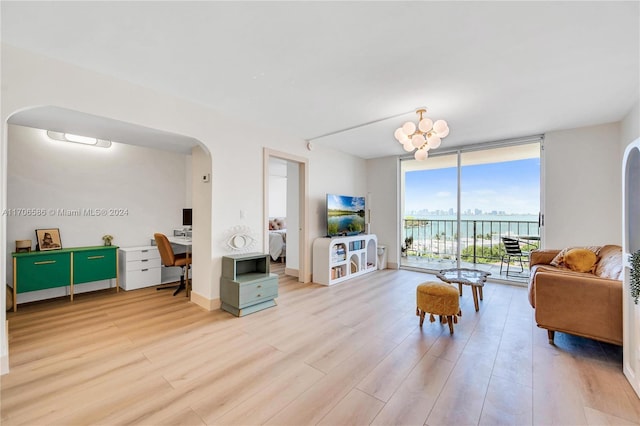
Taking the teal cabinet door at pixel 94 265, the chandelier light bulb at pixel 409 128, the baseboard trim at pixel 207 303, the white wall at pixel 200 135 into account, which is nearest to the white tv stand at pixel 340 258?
the white wall at pixel 200 135

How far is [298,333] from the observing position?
100 inches

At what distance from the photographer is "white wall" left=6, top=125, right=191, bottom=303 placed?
3.38 m

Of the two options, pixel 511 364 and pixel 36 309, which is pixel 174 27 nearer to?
pixel 511 364

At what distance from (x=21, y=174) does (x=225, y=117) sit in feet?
9.19

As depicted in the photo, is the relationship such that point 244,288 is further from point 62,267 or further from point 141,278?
point 62,267

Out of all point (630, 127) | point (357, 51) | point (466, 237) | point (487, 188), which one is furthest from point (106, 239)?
point (630, 127)

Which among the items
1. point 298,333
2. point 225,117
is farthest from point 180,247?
point 298,333

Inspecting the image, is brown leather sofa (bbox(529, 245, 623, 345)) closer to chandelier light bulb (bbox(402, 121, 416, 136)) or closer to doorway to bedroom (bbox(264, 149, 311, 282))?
chandelier light bulb (bbox(402, 121, 416, 136))

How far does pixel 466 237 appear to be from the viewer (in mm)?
5336

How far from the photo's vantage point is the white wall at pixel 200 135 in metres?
1.97

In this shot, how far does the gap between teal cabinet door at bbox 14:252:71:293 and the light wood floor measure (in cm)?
34

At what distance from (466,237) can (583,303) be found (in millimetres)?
3307

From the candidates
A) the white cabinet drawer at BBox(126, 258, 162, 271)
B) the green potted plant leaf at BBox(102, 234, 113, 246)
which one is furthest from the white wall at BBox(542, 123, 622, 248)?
the green potted plant leaf at BBox(102, 234, 113, 246)

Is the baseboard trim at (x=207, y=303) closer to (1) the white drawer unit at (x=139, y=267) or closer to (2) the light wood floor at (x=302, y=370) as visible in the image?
(2) the light wood floor at (x=302, y=370)
